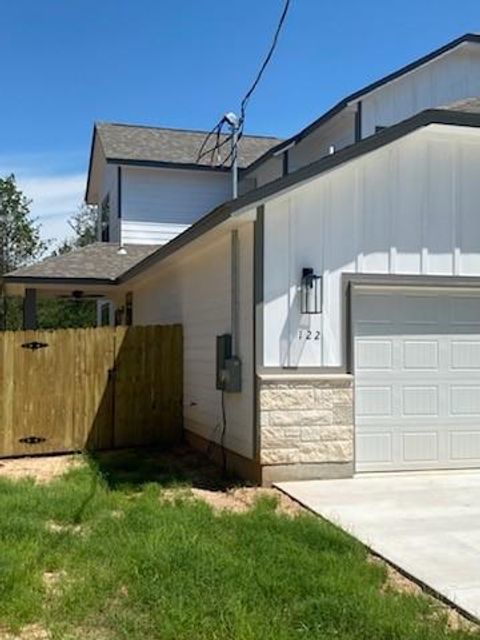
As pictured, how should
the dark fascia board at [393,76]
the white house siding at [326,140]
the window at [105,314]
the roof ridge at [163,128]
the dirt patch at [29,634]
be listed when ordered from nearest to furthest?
the dirt patch at [29,634], the dark fascia board at [393,76], the white house siding at [326,140], the roof ridge at [163,128], the window at [105,314]

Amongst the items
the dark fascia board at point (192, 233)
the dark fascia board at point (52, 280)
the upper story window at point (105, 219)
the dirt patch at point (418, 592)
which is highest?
the upper story window at point (105, 219)

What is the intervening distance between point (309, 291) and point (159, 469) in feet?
9.69

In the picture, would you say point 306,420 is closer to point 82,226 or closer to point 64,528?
point 64,528

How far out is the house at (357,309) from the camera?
7.79 metres

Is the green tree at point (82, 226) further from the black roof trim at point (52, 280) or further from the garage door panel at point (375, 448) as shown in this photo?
the garage door panel at point (375, 448)

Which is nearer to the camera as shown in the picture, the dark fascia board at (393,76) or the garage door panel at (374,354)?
the garage door panel at (374,354)

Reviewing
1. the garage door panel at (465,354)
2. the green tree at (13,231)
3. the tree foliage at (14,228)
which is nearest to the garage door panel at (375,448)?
the garage door panel at (465,354)

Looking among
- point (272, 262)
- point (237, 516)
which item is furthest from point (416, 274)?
point (237, 516)

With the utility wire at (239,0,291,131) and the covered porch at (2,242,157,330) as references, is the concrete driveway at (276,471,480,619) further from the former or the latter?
the covered porch at (2,242,157,330)

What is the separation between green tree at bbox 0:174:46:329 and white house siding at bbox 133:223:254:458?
1958cm

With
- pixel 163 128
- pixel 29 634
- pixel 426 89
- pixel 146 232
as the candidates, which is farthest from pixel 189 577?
pixel 163 128

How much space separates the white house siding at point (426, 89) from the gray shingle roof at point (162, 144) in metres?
4.64

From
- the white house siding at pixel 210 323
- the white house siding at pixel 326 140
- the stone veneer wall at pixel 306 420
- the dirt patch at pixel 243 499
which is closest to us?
the dirt patch at pixel 243 499

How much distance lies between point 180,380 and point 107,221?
8.89 m
